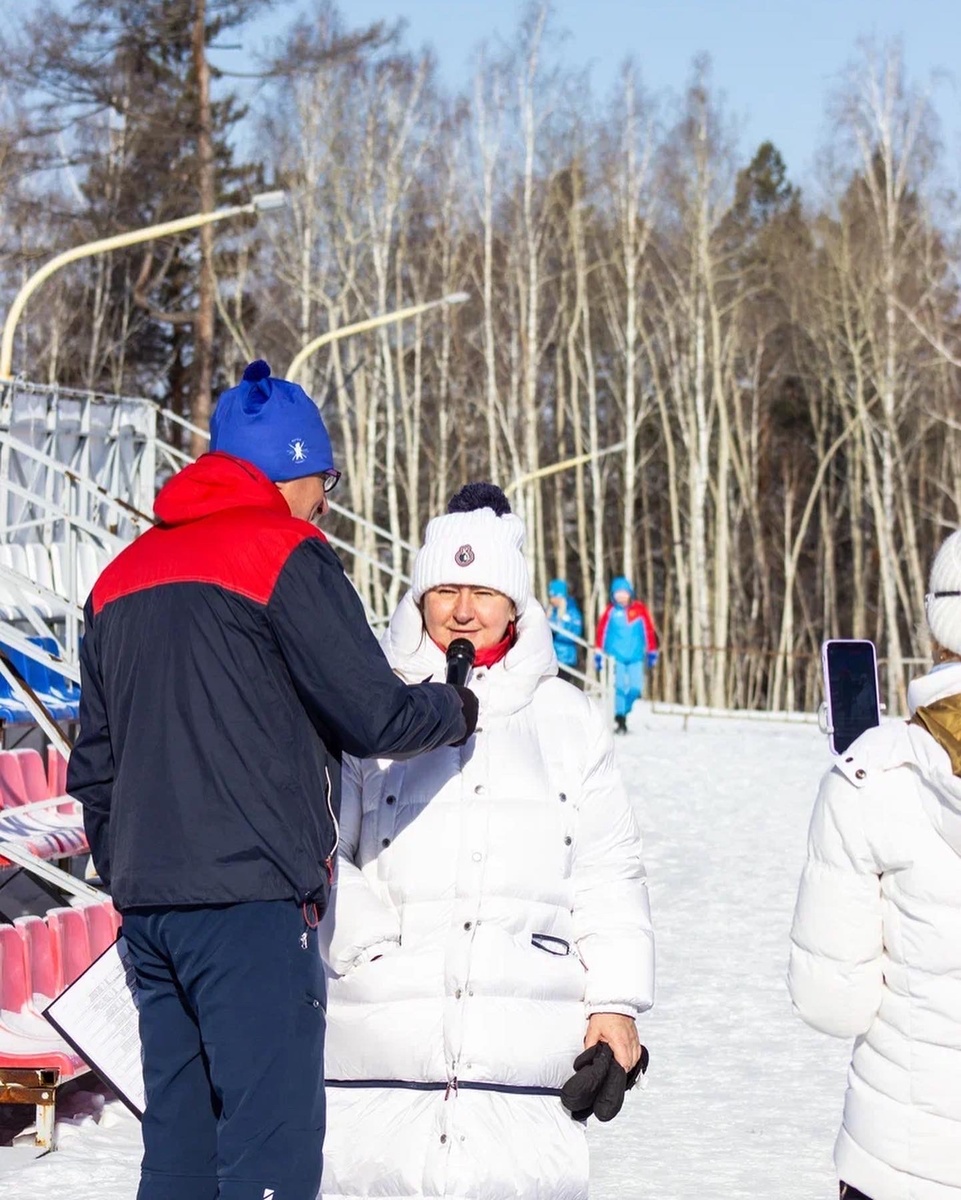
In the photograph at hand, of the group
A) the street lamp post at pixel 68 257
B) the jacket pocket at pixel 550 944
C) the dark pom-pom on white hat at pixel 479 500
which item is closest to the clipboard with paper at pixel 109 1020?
the jacket pocket at pixel 550 944

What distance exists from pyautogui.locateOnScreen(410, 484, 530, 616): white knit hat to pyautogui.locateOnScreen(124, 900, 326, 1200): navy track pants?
26.5 inches

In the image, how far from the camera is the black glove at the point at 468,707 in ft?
9.23

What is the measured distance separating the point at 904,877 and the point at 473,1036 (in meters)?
0.69

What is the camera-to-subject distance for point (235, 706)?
8.54 ft

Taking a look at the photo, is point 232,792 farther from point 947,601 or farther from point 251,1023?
point 947,601

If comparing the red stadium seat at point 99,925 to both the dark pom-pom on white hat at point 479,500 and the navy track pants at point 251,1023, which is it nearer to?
the dark pom-pom on white hat at point 479,500

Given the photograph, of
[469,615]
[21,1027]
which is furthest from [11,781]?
[469,615]

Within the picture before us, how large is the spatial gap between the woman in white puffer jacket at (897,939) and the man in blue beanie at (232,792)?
0.63 meters

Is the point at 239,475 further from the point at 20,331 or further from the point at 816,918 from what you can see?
the point at 20,331

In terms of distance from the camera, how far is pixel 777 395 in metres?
47.4

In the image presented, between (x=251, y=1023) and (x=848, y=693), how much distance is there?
→ 48.8 inches

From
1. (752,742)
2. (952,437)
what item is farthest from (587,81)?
(752,742)

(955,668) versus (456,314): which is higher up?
(456,314)

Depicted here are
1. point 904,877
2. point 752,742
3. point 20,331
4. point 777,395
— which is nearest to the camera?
point 904,877
